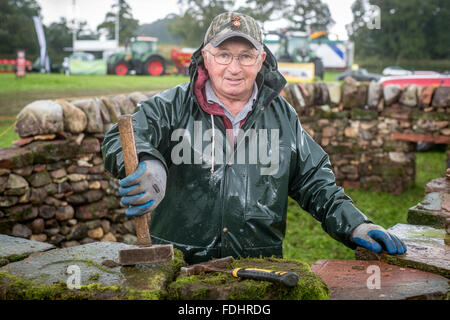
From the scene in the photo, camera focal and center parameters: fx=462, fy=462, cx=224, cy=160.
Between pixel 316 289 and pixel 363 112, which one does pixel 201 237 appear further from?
pixel 363 112

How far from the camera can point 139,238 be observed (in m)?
2.10

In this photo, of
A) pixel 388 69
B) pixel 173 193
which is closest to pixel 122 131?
pixel 173 193

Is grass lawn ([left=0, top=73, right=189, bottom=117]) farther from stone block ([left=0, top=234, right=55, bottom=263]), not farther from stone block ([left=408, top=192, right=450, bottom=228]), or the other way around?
stone block ([left=408, top=192, right=450, bottom=228])

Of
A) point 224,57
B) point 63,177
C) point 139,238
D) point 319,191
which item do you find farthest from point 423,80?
point 139,238

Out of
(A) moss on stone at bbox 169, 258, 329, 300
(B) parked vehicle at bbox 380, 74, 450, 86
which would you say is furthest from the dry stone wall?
(B) parked vehicle at bbox 380, 74, 450, 86

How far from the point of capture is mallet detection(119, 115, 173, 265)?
6.53ft

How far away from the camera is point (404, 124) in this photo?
29.8ft

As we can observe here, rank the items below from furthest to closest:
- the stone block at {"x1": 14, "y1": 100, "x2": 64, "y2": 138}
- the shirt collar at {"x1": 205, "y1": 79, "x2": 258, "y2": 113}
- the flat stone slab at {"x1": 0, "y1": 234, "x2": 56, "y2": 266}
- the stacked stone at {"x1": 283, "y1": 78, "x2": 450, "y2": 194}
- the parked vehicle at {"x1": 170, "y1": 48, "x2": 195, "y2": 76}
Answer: the parked vehicle at {"x1": 170, "y1": 48, "x2": 195, "y2": 76}, the stacked stone at {"x1": 283, "y1": 78, "x2": 450, "y2": 194}, the stone block at {"x1": 14, "y1": 100, "x2": 64, "y2": 138}, the shirt collar at {"x1": 205, "y1": 79, "x2": 258, "y2": 113}, the flat stone slab at {"x1": 0, "y1": 234, "x2": 56, "y2": 266}

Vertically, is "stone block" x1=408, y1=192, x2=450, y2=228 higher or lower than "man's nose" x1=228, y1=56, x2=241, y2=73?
lower

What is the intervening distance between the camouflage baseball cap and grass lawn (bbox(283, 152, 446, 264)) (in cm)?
420

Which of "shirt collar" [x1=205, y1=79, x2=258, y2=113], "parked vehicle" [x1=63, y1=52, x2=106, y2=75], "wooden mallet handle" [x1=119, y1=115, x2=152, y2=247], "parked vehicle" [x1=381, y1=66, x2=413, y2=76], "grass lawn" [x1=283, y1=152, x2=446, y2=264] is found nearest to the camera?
"wooden mallet handle" [x1=119, y1=115, x2=152, y2=247]

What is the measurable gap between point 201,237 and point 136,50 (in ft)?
59.9

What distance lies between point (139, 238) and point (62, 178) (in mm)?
3505
